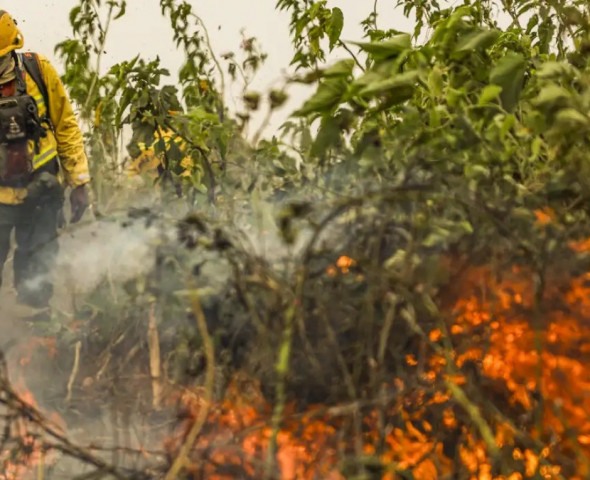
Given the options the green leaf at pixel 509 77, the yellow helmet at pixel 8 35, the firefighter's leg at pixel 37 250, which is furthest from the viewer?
the yellow helmet at pixel 8 35

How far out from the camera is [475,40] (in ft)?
4.83

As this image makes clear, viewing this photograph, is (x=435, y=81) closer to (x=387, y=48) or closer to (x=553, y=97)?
(x=387, y=48)

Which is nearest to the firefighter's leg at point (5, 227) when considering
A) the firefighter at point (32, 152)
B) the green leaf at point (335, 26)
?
the firefighter at point (32, 152)

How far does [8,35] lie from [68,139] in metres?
0.39

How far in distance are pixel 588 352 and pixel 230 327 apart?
0.48 meters

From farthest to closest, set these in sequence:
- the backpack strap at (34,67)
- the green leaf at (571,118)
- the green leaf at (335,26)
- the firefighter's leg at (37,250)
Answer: the backpack strap at (34,67), the green leaf at (335,26), the firefighter's leg at (37,250), the green leaf at (571,118)

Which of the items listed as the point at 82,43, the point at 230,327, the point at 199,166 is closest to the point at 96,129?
the point at 82,43

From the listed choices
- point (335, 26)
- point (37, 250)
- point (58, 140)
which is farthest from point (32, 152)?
point (335, 26)

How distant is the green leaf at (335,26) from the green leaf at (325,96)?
41.3 inches

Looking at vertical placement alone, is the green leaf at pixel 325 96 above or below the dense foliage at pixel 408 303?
above

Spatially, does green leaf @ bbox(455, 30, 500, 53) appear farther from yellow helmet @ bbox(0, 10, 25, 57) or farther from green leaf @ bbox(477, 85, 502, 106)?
yellow helmet @ bbox(0, 10, 25, 57)

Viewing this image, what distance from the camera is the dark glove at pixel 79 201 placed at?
3.16 meters

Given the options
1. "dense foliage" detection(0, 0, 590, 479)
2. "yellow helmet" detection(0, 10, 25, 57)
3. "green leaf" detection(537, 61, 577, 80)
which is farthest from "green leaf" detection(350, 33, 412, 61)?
"yellow helmet" detection(0, 10, 25, 57)

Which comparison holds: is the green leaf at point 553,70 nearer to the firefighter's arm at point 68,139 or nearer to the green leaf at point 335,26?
the green leaf at point 335,26
